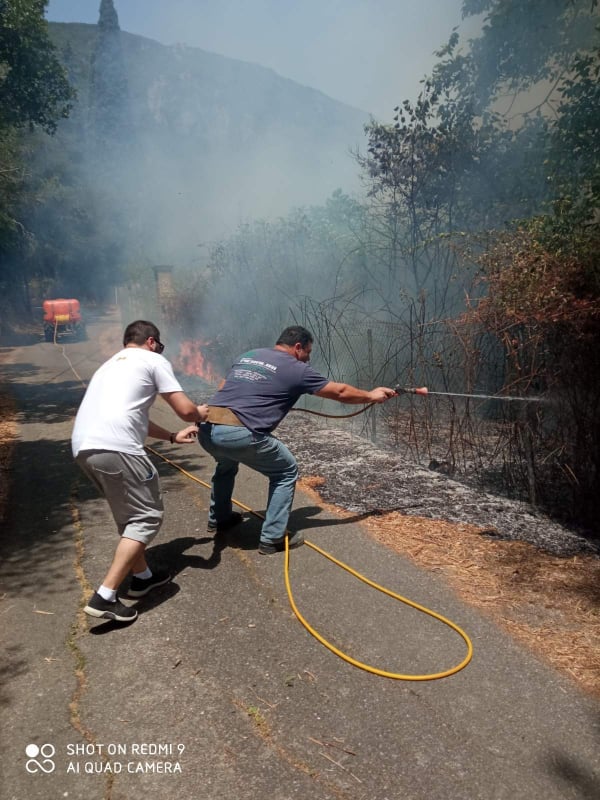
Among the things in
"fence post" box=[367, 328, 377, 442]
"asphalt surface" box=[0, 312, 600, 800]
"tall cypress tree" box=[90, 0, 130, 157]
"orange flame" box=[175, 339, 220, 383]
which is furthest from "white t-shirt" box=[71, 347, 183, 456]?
"tall cypress tree" box=[90, 0, 130, 157]

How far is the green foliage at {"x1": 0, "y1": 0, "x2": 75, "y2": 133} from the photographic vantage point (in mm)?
12016

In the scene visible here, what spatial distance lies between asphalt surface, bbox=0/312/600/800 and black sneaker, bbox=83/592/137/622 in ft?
0.27

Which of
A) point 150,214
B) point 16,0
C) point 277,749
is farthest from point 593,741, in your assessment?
point 150,214

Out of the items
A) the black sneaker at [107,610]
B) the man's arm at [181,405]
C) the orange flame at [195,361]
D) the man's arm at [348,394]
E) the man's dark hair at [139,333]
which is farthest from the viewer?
the orange flame at [195,361]

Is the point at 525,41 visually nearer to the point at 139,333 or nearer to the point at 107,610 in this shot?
the point at 139,333

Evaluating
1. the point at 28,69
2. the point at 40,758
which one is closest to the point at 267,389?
the point at 40,758

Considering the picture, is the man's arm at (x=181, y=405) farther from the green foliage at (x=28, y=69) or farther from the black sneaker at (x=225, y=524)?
the green foliage at (x=28, y=69)

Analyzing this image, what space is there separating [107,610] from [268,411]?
5.06ft

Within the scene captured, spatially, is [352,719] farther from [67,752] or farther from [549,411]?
[549,411]

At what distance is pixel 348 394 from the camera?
13.0ft

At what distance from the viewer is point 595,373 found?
4.13 metres

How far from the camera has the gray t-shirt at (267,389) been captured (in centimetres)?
382

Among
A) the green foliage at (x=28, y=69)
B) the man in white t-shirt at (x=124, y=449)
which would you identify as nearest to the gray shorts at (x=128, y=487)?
the man in white t-shirt at (x=124, y=449)

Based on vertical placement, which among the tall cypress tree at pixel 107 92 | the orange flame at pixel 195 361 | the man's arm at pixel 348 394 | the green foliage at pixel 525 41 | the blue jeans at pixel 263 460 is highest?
the tall cypress tree at pixel 107 92
